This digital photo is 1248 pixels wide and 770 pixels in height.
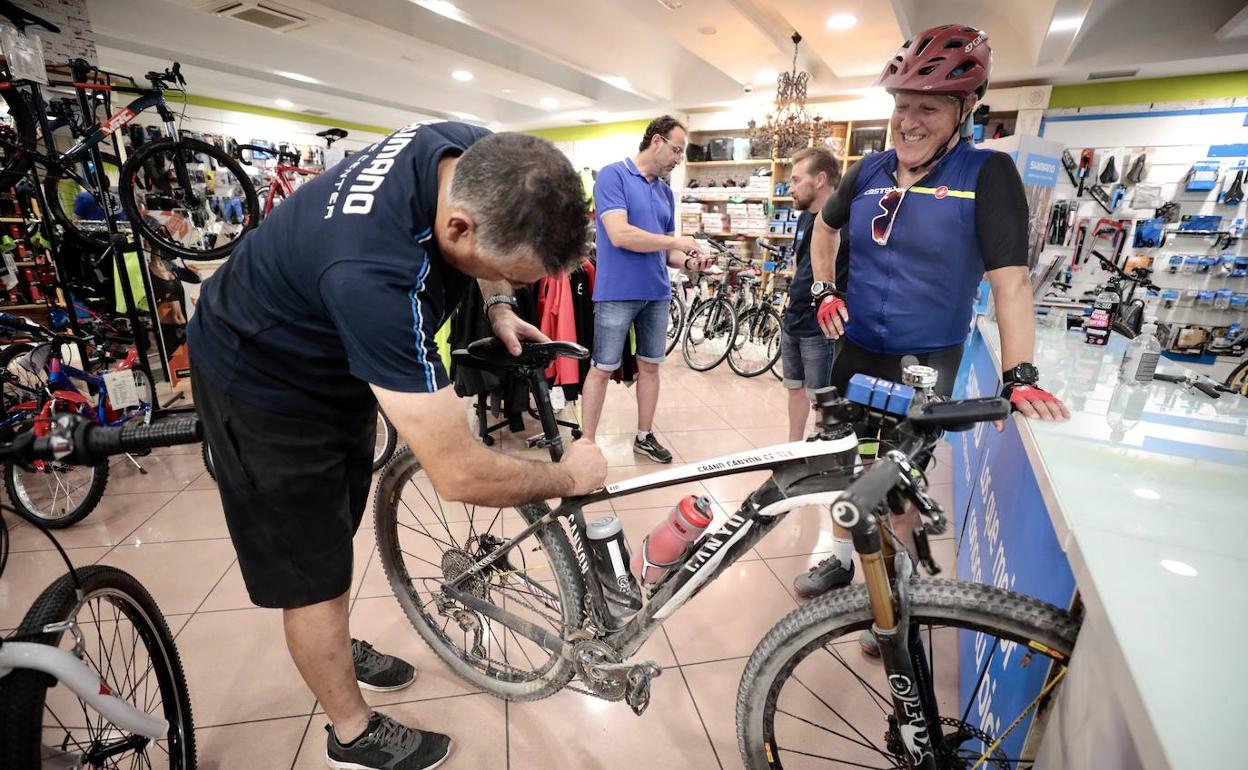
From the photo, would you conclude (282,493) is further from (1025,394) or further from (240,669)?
(1025,394)

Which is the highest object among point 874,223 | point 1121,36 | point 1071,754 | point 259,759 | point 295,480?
point 1121,36

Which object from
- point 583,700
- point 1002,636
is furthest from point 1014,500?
point 583,700

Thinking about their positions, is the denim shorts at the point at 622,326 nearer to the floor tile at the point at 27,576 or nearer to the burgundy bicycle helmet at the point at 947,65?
the burgundy bicycle helmet at the point at 947,65

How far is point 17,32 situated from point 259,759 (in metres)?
3.56

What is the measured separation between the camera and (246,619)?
1887 mm

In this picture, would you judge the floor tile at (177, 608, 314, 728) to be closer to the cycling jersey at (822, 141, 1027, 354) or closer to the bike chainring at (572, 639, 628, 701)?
the bike chainring at (572, 639, 628, 701)

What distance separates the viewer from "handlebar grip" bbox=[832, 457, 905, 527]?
690 millimetres

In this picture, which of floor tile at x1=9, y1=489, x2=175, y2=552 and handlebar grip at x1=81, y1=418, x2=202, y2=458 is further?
floor tile at x1=9, y1=489, x2=175, y2=552

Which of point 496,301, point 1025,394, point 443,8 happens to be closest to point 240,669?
point 496,301

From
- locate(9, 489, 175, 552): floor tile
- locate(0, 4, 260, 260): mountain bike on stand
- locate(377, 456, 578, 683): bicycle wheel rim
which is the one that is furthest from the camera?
locate(0, 4, 260, 260): mountain bike on stand

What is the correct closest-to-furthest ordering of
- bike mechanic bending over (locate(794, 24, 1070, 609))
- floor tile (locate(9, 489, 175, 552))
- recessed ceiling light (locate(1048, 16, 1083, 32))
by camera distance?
bike mechanic bending over (locate(794, 24, 1070, 609)) < floor tile (locate(9, 489, 175, 552)) < recessed ceiling light (locate(1048, 16, 1083, 32))

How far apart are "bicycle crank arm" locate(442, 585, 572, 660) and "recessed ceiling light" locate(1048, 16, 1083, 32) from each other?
5.92 meters

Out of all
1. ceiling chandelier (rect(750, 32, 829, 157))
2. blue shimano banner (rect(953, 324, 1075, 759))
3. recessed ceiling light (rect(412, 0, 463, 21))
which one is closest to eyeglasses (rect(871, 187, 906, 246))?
blue shimano banner (rect(953, 324, 1075, 759))

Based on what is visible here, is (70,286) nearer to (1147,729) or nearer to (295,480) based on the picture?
(295,480)
